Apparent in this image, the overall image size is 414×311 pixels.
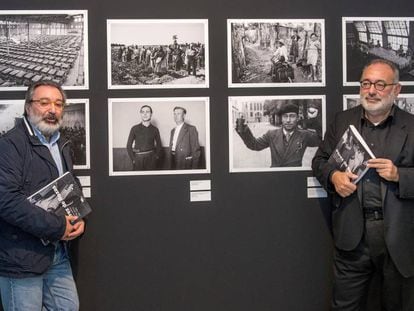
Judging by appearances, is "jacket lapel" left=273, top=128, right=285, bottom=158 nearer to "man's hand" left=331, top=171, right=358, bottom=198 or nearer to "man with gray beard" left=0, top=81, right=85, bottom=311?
"man's hand" left=331, top=171, right=358, bottom=198

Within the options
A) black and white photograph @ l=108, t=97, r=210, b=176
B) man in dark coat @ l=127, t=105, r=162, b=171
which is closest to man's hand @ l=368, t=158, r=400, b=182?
black and white photograph @ l=108, t=97, r=210, b=176

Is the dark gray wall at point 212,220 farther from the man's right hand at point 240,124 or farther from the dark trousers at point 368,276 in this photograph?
the dark trousers at point 368,276

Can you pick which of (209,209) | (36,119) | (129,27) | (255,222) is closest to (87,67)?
(129,27)

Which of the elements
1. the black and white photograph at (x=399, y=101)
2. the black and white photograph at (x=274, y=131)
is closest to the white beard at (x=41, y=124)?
the black and white photograph at (x=274, y=131)

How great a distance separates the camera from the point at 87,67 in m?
2.53

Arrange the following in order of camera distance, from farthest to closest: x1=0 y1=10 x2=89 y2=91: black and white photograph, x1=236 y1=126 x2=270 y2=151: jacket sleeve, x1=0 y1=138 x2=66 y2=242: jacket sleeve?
1. x1=236 y1=126 x2=270 y2=151: jacket sleeve
2. x1=0 y1=10 x2=89 y2=91: black and white photograph
3. x1=0 y1=138 x2=66 y2=242: jacket sleeve

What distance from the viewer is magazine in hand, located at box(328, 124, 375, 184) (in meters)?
2.21

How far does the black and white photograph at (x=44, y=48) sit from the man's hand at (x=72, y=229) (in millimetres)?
840

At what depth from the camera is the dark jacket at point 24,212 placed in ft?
6.29

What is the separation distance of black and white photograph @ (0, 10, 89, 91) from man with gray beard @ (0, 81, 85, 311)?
37 centimetres

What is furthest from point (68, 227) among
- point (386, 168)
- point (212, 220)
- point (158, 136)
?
point (386, 168)

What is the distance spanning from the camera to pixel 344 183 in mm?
2229

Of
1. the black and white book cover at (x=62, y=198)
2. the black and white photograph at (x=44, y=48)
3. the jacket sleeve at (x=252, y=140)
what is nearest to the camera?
the black and white book cover at (x=62, y=198)

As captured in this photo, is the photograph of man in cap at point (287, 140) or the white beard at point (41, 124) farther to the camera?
the photograph of man in cap at point (287, 140)
